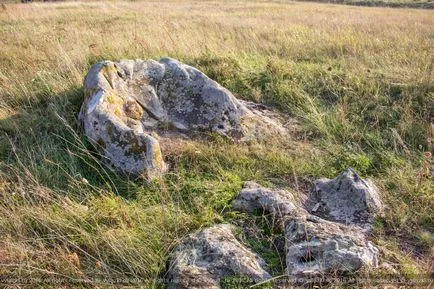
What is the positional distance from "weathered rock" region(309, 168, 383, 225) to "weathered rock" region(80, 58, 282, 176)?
1535 millimetres

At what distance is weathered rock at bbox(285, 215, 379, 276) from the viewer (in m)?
2.87

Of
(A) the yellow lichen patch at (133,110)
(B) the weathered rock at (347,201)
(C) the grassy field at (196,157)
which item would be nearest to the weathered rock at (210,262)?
(C) the grassy field at (196,157)

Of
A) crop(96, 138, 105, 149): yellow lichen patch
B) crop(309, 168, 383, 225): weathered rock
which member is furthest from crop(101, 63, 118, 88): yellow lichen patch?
crop(309, 168, 383, 225): weathered rock

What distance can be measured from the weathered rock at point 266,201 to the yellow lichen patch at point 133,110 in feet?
6.55

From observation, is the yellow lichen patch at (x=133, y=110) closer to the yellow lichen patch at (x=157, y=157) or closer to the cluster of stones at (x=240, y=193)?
the cluster of stones at (x=240, y=193)

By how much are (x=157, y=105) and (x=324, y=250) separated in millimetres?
3238

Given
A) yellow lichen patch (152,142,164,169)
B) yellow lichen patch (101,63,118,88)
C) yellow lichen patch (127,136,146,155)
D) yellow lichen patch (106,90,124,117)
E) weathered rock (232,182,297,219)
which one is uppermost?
yellow lichen patch (101,63,118,88)

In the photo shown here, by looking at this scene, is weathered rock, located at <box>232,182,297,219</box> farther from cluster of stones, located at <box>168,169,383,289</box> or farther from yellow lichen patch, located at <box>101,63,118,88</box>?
yellow lichen patch, located at <box>101,63,118,88</box>

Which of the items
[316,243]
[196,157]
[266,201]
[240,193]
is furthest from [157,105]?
Result: [316,243]

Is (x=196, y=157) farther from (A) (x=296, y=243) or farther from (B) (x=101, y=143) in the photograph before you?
(A) (x=296, y=243)

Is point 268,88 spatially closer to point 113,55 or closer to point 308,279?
point 113,55

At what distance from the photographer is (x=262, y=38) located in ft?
32.8

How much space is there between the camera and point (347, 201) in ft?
12.2

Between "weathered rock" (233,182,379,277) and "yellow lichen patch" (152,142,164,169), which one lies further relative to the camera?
"yellow lichen patch" (152,142,164,169)
